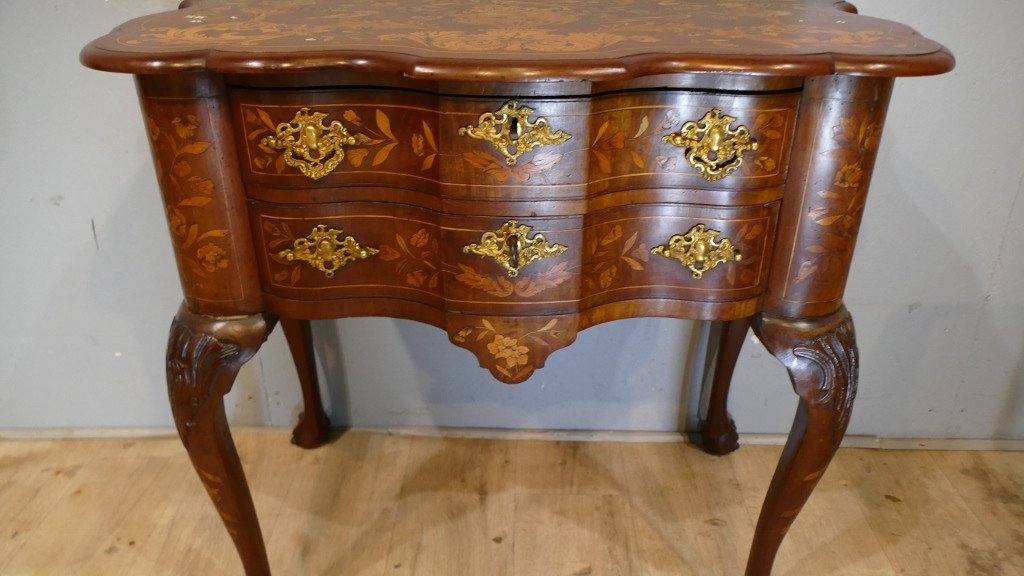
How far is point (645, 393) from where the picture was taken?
165 cm

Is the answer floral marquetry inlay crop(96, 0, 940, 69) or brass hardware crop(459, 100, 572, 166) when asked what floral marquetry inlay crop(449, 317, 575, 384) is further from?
floral marquetry inlay crop(96, 0, 940, 69)

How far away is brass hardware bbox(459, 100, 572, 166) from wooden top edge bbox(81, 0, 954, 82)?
0.06 meters

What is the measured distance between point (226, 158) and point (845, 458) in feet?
4.61

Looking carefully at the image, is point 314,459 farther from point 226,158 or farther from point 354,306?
point 226,158

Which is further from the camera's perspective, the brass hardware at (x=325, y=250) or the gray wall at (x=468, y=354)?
the gray wall at (x=468, y=354)

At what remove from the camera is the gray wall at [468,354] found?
1347 mm

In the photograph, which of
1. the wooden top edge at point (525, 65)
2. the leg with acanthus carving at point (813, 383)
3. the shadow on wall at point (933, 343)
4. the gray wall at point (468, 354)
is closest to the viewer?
the wooden top edge at point (525, 65)

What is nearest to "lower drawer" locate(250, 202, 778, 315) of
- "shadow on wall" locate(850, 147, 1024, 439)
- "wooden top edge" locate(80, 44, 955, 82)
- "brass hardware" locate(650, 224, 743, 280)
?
"brass hardware" locate(650, 224, 743, 280)

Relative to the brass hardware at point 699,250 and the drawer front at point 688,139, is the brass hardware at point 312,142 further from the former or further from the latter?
the brass hardware at point 699,250

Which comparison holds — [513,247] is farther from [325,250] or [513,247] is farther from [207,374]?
[207,374]

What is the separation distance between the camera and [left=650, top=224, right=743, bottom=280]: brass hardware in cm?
94

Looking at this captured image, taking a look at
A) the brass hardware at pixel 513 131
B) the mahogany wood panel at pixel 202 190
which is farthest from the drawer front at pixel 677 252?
the mahogany wood panel at pixel 202 190

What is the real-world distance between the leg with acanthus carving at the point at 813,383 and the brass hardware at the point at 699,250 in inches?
4.8

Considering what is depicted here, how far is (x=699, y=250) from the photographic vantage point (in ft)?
3.11
